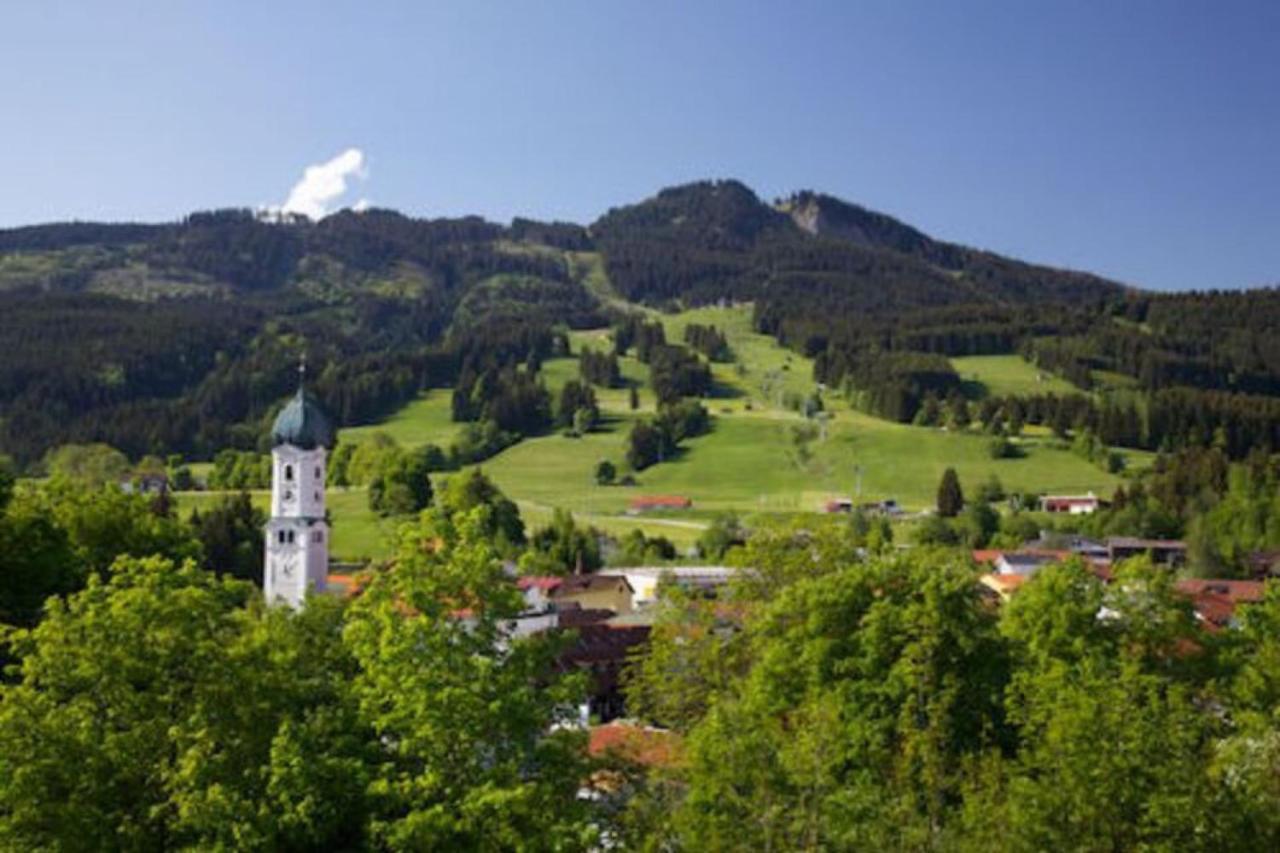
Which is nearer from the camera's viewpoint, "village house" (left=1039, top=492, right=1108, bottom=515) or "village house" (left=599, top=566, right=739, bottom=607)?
"village house" (left=599, top=566, right=739, bottom=607)

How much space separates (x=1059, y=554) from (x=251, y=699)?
107 m

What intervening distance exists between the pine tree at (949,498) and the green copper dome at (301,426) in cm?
9063

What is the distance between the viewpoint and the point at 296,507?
261ft

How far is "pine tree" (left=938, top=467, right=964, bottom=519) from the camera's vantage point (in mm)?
153250

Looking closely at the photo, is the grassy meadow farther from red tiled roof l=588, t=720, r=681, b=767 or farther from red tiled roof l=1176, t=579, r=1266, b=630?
red tiled roof l=588, t=720, r=681, b=767

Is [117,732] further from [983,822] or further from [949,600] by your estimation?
[949,600]

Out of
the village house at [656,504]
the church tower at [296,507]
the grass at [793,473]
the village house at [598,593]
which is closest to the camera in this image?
the church tower at [296,507]

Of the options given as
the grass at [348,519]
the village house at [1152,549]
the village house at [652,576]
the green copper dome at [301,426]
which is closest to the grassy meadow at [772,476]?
the grass at [348,519]

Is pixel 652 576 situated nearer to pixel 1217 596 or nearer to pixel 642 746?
pixel 1217 596

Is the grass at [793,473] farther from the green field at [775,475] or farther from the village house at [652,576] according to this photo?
the village house at [652,576]

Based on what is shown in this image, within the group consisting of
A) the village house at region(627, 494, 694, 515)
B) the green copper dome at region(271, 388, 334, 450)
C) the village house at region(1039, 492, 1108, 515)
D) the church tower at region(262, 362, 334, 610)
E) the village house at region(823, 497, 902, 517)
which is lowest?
the village house at region(627, 494, 694, 515)

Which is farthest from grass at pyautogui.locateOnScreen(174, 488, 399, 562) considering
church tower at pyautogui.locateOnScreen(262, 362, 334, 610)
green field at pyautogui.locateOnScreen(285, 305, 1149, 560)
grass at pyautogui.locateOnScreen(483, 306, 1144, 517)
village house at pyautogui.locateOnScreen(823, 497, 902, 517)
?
village house at pyautogui.locateOnScreen(823, 497, 902, 517)

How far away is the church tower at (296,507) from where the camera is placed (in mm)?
79188

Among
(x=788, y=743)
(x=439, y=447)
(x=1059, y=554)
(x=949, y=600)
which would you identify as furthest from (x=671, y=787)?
(x=439, y=447)
